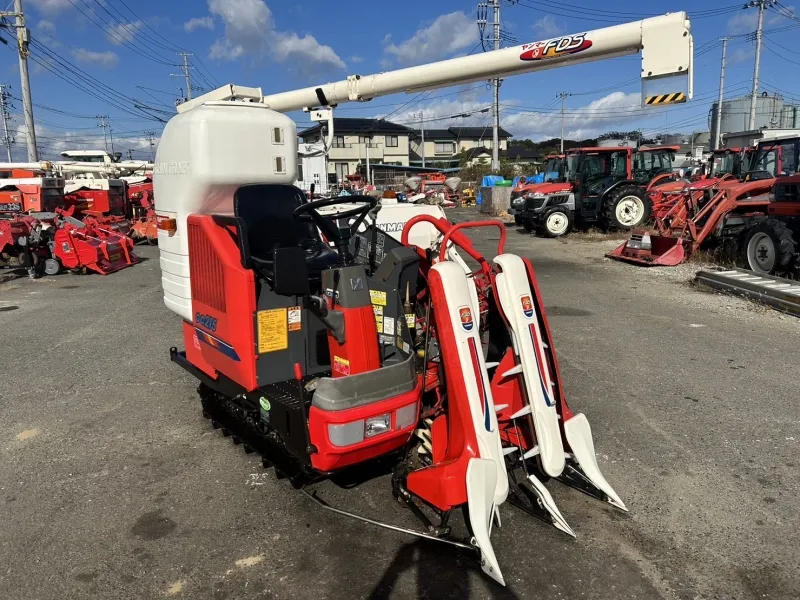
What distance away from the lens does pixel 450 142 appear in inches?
3088

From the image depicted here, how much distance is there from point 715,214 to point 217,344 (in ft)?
34.9

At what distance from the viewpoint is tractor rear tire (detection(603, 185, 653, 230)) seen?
55.1 feet

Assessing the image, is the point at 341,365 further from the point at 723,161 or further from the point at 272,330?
the point at 723,161

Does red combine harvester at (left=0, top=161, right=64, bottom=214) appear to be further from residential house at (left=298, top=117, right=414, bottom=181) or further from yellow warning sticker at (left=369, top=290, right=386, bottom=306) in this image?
residential house at (left=298, top=117, right=414, bottom=181)

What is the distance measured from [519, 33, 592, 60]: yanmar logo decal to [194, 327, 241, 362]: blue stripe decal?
13.4 ft

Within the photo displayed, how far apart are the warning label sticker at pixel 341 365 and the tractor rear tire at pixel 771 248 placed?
28.1ft

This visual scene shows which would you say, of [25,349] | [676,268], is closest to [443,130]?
[676,268]

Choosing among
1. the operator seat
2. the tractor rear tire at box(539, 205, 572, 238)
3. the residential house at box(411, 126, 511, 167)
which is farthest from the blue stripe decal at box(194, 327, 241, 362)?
the residential house at box(411, 126, 511, 167)

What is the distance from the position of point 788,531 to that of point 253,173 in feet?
13.0

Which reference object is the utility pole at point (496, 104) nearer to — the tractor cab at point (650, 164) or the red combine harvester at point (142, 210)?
the tractor cab at point (650, 164)

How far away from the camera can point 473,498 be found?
2756 millimetres

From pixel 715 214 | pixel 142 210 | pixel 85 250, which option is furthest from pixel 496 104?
pixel 85 250

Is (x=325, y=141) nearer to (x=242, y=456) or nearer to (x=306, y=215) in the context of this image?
(x=306, y=215)

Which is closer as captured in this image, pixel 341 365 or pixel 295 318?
pixel 341 365
